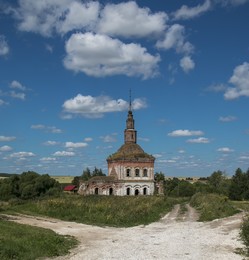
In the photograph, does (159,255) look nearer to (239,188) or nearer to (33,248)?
(33,248)

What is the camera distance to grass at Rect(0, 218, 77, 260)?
52.2 ft

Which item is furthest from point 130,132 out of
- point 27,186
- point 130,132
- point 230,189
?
point 27,186

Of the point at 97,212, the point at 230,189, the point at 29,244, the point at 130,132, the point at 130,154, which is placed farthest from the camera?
the point at 230,189

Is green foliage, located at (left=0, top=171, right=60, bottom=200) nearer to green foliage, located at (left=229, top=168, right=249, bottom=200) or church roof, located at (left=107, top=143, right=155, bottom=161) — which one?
church roof, located at (left=107, top=143, right=155, bottom=161)

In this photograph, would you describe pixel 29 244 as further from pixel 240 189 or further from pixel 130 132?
pixel 240 189

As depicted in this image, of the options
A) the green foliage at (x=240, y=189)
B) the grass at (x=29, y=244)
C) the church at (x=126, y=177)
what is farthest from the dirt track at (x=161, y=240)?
the green foliage at (x=240, y=189)

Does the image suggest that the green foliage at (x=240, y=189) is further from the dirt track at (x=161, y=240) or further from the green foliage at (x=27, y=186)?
the dirt track at (x=161, y=240)

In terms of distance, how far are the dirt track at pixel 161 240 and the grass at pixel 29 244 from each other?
714 millimetres

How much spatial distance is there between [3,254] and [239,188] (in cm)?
6073

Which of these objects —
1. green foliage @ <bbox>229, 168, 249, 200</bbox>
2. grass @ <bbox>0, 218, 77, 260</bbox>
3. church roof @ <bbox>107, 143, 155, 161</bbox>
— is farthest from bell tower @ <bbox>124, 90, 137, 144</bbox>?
grass @ <bbox>0, 218, 77, 260</bbox>

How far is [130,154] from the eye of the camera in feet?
222

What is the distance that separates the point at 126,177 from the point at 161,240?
45.7 meters

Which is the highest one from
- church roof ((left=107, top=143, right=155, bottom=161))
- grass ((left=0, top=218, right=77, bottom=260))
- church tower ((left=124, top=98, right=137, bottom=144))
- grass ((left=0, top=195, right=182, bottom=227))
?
church tower ((left=124, top=98, right=137, bottom=144))

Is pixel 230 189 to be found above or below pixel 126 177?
below
